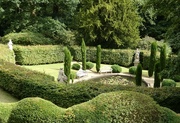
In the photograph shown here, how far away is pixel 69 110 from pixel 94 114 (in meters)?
0.48

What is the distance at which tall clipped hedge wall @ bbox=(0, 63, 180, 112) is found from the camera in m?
10.4

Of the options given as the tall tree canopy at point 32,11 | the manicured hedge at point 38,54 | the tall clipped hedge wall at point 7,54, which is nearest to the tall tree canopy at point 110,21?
the manicured hedge at point 38,54

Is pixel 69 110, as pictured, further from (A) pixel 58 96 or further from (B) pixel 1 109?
(A) pixel 58 96

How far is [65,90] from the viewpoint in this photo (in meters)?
11.2

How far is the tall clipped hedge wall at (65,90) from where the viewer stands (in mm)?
10367

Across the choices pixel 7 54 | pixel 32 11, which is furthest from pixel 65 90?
pixel 32 11

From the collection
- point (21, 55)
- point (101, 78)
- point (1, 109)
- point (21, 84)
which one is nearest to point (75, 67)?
point (101, 78)

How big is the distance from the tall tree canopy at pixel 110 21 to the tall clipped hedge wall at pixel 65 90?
1454 cm

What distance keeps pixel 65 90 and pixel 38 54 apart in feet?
46.7

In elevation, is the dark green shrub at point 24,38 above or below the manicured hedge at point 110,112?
above

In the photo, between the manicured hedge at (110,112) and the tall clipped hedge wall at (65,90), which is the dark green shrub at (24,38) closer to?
the tall clipped hedge wall at (65,90)

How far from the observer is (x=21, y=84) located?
503 inches

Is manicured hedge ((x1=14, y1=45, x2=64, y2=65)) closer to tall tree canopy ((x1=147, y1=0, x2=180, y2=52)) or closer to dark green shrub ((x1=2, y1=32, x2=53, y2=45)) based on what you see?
dark green shrub ((x1=2, y1=32, x2=53, y2=45))

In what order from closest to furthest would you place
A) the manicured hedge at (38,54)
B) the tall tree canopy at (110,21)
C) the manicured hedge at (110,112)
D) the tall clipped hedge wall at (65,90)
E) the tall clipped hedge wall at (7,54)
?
1. the manicured hedge at (110,112)
2. the tall clipped hedge wall at (65,90)
3. the tall clipped hedge wall at (7,54)
4. the manicured hedge at (38,54)
5. the tall tree canopy at (110,21)
